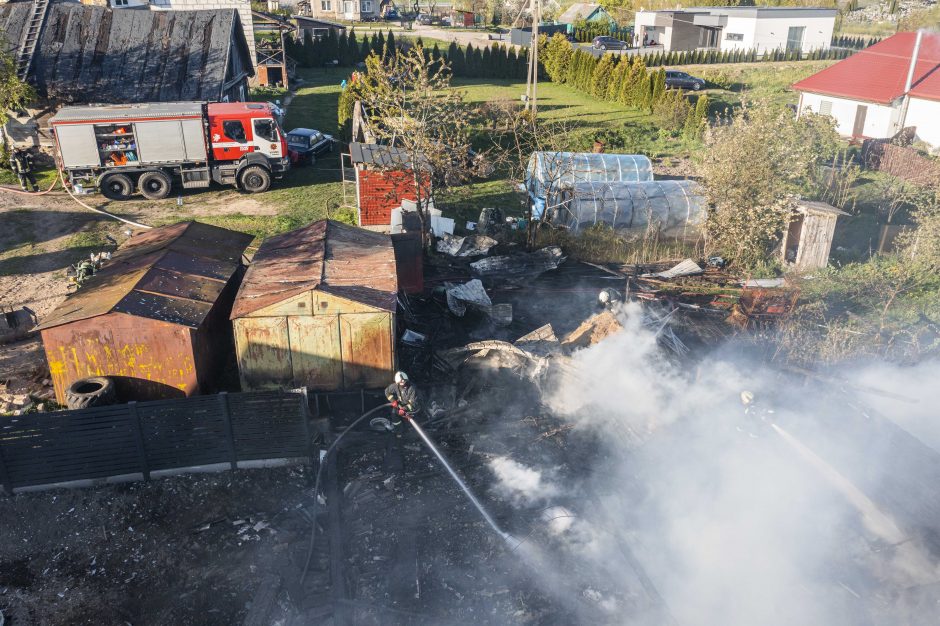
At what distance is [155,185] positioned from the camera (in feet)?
67.5

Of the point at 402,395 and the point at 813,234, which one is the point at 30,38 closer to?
the point at 402,395

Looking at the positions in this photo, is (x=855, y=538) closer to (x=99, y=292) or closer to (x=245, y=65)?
(x=99, y=292)

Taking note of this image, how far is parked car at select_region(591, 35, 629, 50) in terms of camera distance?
47.6m

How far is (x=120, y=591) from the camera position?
299 inches

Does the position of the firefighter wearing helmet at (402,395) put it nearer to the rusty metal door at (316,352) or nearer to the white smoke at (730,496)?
the rusty metal door at (316,352)

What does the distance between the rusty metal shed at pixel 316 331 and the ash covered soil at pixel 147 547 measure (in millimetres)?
1525

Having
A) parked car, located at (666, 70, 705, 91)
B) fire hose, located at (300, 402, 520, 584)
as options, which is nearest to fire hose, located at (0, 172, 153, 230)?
fire hose, located at (300, 402, 520, 584)

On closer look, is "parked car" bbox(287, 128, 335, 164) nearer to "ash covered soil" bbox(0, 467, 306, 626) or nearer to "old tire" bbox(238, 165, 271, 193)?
"old tire" bbox(238, 165, 271, 193)

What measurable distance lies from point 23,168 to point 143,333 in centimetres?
A: 1540

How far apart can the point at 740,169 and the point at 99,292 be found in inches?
503

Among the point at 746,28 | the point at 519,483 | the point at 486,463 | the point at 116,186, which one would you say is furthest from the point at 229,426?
the point at 746,28

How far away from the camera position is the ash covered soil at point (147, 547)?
740cm

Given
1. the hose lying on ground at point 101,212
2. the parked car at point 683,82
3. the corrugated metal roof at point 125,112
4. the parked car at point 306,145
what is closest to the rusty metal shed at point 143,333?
the hose lying on ground at point 101,212

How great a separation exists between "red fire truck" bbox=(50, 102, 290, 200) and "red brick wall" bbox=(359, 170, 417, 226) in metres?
4.52
